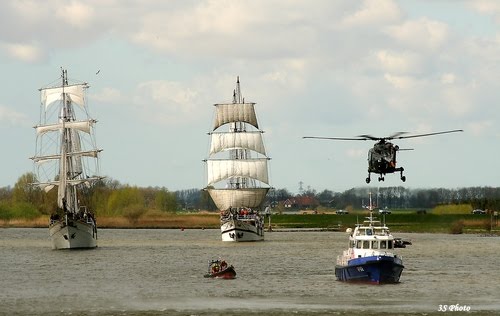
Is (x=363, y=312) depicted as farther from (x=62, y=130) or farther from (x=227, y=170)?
(x=227, y=170)

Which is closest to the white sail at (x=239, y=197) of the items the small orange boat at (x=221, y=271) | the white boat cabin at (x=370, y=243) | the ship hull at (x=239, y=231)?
the ship hull at (x=239, y=231)

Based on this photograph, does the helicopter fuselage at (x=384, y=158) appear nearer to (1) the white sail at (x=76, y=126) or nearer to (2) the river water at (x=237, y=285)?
(2) the river water at (x=237, y=285)

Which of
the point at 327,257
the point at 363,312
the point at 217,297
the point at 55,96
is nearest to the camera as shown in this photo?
the point at 363,312

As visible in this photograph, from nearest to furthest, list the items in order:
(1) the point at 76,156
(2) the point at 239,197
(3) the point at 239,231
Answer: (1) the point at 76,156
(3) the point at 239,231
(2) the point at 239,197

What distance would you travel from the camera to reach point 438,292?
79.6 metres

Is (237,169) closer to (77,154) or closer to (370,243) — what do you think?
(77,154)

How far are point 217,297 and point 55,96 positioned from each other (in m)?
98.2

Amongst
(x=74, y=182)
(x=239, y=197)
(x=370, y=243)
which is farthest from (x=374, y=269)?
(x=239, y=197)

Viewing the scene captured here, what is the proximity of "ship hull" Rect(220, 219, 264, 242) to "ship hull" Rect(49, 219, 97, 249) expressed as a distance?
3200 cm

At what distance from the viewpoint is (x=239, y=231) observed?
176000mm

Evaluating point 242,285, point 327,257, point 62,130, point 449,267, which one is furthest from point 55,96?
point 242,285

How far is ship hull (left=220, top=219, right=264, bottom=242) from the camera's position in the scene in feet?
575

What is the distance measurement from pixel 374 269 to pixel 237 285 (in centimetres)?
1109

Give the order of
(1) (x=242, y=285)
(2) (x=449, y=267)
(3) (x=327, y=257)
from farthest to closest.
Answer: (3) (x=327, y=257)
(2) (x=449, y=267)
(1) (x=242, y=285)
